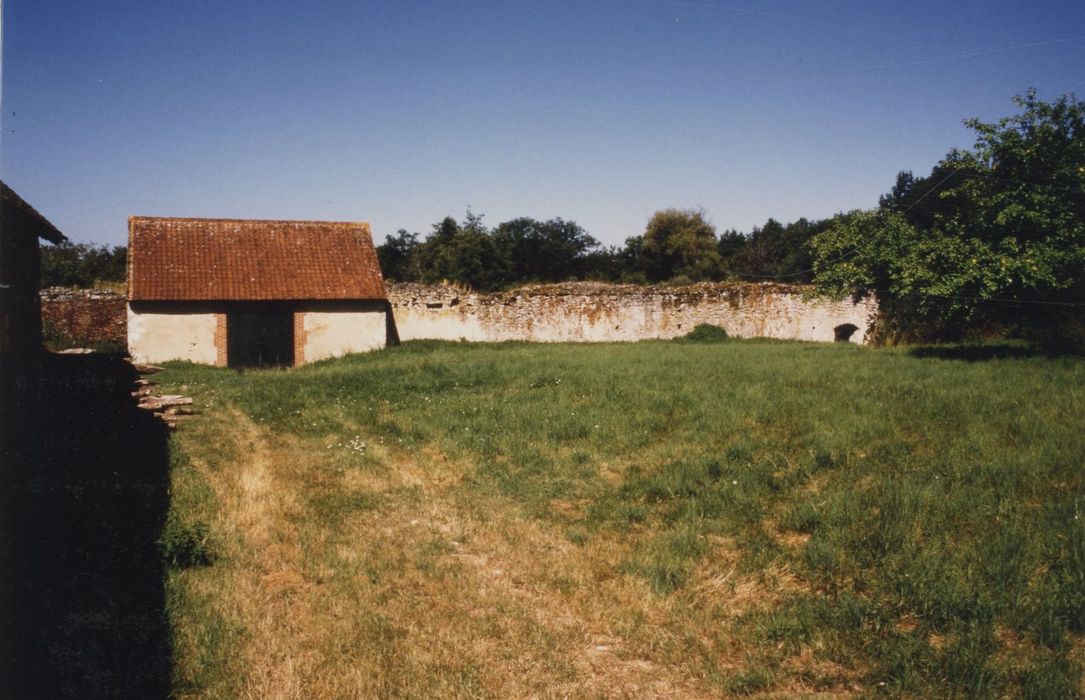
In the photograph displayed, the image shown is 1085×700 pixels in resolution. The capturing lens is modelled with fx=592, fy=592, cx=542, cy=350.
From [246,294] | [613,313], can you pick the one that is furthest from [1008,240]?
[246,294]

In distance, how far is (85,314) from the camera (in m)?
23.0

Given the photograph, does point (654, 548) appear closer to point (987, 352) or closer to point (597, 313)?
point (987, 352)

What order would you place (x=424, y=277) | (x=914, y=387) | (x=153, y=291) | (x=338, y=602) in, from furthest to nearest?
(x=424, y=277)
(x=153, y=291)
(x=914, y=387)
(x=338, y=602)

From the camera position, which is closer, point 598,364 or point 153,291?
point 598,364

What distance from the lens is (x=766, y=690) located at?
3719 millimetres

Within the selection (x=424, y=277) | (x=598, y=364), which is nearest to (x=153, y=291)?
(x=598, y=364)

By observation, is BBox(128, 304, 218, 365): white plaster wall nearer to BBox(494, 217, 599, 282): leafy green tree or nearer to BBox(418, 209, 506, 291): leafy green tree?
BBox(418, 209, 506, 291): leafy green tree

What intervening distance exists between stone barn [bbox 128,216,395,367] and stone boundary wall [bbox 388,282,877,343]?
3.19 meters

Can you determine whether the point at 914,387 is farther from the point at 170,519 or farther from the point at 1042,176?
the point at 170,519

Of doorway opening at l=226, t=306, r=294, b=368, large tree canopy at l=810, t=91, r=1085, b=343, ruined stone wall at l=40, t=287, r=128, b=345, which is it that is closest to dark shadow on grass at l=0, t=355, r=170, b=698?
doorway opening at l=226, t=306, r=294, b=368

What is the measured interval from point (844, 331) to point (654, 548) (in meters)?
23.5

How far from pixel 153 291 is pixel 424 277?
28.7 meters

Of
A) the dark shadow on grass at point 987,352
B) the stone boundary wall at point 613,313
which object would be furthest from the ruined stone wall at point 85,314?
the dark shadow on grass at point 987,352

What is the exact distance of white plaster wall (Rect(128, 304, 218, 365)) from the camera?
61.3 ft
